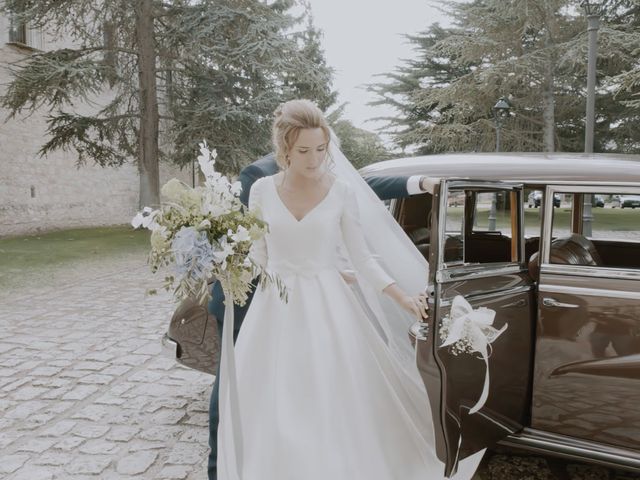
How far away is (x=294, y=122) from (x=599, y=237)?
10.1 feet

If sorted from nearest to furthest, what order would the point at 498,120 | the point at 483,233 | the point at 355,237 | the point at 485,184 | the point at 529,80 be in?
the point at 485,184
the point at 355,237
the point at 483,233
the point at 498,120
the point at 529,80

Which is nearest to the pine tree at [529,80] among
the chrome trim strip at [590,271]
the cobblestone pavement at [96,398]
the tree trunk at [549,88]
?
the tree trunk at [549,88]

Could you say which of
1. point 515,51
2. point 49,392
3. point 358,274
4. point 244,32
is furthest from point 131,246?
point 515,51

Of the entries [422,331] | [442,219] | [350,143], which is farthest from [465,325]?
[350,143]

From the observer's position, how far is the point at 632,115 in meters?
21.0

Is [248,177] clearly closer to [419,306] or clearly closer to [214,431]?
[419,306]

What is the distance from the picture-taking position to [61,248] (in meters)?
14.7

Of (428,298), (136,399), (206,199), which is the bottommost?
(136,399)

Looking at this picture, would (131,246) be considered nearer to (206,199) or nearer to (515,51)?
(206,199)

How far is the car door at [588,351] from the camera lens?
2930mm

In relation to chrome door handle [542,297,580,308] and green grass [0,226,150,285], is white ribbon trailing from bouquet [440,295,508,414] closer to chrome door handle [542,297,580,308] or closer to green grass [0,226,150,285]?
chrome door handle [542,297,580,308]

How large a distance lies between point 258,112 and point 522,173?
46.9 feet

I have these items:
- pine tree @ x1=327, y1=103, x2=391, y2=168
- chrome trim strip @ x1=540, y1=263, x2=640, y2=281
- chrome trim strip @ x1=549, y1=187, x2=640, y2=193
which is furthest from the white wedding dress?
pine tree @ x1=327, y1=103, x2=391, y2=168

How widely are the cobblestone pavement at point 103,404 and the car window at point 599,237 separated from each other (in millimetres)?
1322
